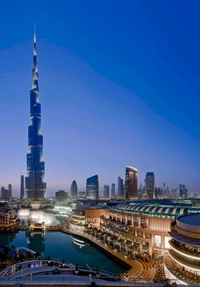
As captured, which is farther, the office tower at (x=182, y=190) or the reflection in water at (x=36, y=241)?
the office tower at (x=182, y=190)

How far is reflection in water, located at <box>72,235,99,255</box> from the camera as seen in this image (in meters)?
37.0

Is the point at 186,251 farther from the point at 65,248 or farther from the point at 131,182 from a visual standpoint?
A: the point at 131,182

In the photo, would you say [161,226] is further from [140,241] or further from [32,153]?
[32,153]

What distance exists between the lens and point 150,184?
181 metres

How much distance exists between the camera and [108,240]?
124 feet

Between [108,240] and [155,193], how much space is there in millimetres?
149550

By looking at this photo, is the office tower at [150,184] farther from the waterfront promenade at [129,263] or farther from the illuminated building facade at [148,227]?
the illuminated building facade at [148,227]

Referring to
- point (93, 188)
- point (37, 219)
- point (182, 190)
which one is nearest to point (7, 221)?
point (37, 219)

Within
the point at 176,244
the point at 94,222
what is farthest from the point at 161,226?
the point at 94,222

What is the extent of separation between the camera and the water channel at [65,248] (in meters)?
31.1

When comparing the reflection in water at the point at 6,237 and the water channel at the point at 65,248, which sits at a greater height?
the water channel at the point at 65,248

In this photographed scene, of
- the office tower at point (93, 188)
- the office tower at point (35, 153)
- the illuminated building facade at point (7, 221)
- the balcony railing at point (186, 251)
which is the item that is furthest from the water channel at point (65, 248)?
the office tower at point (93, 188)

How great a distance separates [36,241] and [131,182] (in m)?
116

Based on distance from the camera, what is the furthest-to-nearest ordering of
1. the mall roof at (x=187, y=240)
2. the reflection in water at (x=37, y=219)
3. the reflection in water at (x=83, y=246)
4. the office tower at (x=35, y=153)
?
the office tower at (x=35, y=153), the reflection in water at (x=37, y=219), the reflection in water at (x=83, y=246), the mall roof at (x=187, y=240)
